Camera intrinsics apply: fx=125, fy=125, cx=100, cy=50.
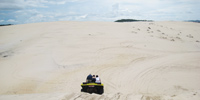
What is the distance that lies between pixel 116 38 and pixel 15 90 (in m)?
9.02

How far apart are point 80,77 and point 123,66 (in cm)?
272

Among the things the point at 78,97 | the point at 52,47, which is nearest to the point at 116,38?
the point at 52,47

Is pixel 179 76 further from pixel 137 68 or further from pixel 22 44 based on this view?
pixel 22 44

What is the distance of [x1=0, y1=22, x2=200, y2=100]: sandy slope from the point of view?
17.0 feet

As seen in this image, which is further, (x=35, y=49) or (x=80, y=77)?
(x=35, y=49)

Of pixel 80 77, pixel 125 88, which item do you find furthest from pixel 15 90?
pixel 125 88

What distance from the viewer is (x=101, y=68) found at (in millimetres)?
7465

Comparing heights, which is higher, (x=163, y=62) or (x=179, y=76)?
(x=163, y=62)

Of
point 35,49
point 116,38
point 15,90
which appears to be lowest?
point 15,90

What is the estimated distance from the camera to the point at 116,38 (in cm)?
1223

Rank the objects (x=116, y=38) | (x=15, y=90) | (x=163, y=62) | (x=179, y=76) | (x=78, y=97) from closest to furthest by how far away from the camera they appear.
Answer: (x=78, y=97) → (x=15, y=90) → (x=179, y=76) → (x=163, y=62) → (x=116, y=38)

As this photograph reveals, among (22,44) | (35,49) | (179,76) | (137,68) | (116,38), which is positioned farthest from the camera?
(116,38)

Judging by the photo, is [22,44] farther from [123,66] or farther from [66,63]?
[123,66]

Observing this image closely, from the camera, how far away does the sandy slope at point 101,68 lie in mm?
5184
